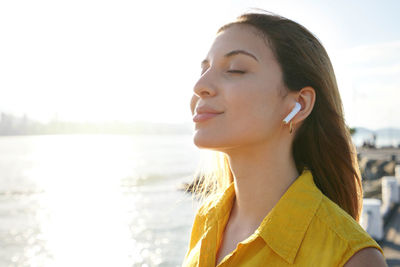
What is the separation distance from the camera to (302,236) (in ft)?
4.92

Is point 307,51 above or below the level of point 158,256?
above

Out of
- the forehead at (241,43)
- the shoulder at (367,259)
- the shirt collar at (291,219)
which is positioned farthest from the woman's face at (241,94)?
the shoulder at (367,259)

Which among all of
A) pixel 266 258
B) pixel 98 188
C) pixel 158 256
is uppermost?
pixel 266 258

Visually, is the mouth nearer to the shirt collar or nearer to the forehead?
the forehead

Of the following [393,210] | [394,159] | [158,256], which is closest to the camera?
[393,210]

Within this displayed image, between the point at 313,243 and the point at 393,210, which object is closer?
the point at 313,243

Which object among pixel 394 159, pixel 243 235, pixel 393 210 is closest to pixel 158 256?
pixel 393 210

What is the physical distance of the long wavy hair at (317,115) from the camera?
1802 mm

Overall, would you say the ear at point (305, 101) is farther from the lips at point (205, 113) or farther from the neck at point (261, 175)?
the lips at point (205, 113)

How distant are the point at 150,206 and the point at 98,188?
15591 millimetres

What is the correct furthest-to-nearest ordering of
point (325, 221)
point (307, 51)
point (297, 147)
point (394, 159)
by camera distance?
point (394, 159) < point (297, 147) < point (307, 51) < point (325, 221)

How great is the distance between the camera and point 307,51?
1.81m

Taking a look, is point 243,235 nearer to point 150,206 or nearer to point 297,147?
point 297,147

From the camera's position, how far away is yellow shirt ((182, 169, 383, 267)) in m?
1.41
